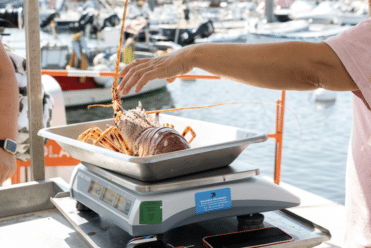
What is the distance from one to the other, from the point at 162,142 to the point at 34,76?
60 cm

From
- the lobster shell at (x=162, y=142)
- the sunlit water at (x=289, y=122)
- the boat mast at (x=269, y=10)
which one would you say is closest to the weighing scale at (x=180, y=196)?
the lobster shell at (x=162, y=142)

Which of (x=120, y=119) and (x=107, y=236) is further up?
(x=120, y=119)

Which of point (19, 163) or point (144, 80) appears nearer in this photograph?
point (144, 80)

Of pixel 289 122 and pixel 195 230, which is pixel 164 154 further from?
pixel 289 122

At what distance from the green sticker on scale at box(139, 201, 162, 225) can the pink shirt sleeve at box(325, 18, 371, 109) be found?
0.46 metres

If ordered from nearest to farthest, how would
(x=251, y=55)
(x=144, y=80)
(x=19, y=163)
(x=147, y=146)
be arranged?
(x=251, y=55) → (x=144, y=80) → (x=147, y=146) → (x=19, y=163)

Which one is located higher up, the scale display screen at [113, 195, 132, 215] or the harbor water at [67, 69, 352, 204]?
the scale display screen at [113, 195, 132, 215]

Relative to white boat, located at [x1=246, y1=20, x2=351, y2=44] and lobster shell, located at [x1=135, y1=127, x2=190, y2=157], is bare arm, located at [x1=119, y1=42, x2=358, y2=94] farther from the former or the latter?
white boat, located at [x1=246, y1=20, x2=351, y2=44]

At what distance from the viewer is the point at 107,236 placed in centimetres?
100

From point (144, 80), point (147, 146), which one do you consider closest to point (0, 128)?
point (147, 146)

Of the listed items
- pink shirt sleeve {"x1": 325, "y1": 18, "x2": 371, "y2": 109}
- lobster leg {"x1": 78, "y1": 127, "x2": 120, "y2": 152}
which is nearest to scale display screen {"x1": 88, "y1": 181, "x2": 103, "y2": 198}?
lobster leg {"x1": 78, "y1": 127, "x2": 120, "y2": 152}

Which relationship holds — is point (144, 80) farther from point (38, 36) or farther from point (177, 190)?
point (38, 36)

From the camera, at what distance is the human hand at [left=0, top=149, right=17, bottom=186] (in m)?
1.24

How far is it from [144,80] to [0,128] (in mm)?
654
